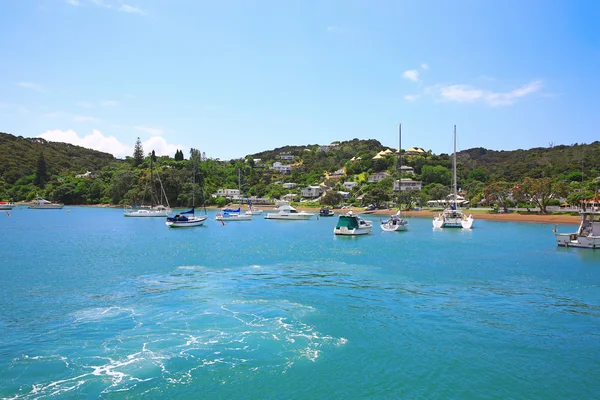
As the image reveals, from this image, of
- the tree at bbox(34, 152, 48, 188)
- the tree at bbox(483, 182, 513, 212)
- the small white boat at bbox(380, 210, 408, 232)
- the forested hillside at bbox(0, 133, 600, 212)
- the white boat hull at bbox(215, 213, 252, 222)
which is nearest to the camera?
the small white boat at bbox(380, 210, 408, 232)

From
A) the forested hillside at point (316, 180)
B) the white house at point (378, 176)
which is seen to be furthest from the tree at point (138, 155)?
the white house at point (378, 176)

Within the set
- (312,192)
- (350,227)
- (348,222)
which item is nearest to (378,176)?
(312,192)

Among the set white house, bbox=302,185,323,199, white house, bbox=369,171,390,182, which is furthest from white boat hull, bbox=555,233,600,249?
white house, bbox=302,185,323,199

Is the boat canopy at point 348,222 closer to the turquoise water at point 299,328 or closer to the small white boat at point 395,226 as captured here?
the small white boat at point 395,226

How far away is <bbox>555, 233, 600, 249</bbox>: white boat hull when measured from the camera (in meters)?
42.8

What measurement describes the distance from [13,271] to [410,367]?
29207 mm

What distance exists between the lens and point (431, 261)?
121 feet

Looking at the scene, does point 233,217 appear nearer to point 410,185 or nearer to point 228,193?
point 228,193

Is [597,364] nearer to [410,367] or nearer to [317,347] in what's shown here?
[410,367]

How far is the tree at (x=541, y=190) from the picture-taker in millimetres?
83188

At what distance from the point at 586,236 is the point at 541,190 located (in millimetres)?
43772

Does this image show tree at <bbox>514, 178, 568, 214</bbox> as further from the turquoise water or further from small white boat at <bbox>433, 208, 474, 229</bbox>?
the turquoise water

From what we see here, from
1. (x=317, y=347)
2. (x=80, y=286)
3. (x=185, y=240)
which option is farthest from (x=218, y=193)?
(x=317, y=347)

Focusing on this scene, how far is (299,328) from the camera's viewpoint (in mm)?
18141
